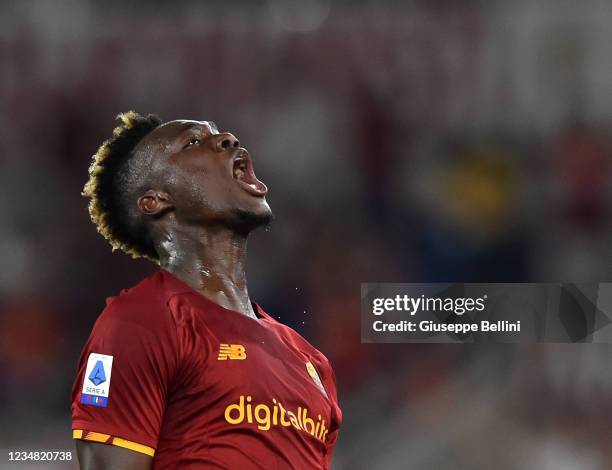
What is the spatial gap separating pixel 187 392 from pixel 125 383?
0.30 feet

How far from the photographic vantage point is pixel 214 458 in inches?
46.1

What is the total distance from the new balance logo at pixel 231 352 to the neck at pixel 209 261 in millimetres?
141

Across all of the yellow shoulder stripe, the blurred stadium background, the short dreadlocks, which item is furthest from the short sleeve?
the blurred stadium background

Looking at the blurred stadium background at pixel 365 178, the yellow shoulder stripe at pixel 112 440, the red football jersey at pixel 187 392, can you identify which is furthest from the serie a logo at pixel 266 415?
the blurred stadium background at pixel 365 178

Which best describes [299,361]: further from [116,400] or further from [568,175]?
[568,175]

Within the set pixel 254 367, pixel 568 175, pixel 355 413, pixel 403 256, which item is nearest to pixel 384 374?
pixel 355 413

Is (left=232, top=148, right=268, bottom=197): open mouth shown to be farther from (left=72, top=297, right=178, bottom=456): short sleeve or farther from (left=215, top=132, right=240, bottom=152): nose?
(left=72, top=297, right=178, bottom=456): short sleeve

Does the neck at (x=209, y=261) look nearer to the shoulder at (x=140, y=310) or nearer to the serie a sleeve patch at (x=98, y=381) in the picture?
the shoulder at (x=140, y=310)

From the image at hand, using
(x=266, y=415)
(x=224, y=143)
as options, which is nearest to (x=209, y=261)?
(x=224, y=143)

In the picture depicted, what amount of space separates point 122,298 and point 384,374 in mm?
1509

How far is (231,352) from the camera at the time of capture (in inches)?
48.9

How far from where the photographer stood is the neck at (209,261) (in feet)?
4.62

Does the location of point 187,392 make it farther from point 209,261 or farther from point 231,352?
point 209,261

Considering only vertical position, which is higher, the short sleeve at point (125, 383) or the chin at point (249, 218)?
the chin at point (249, 218)
